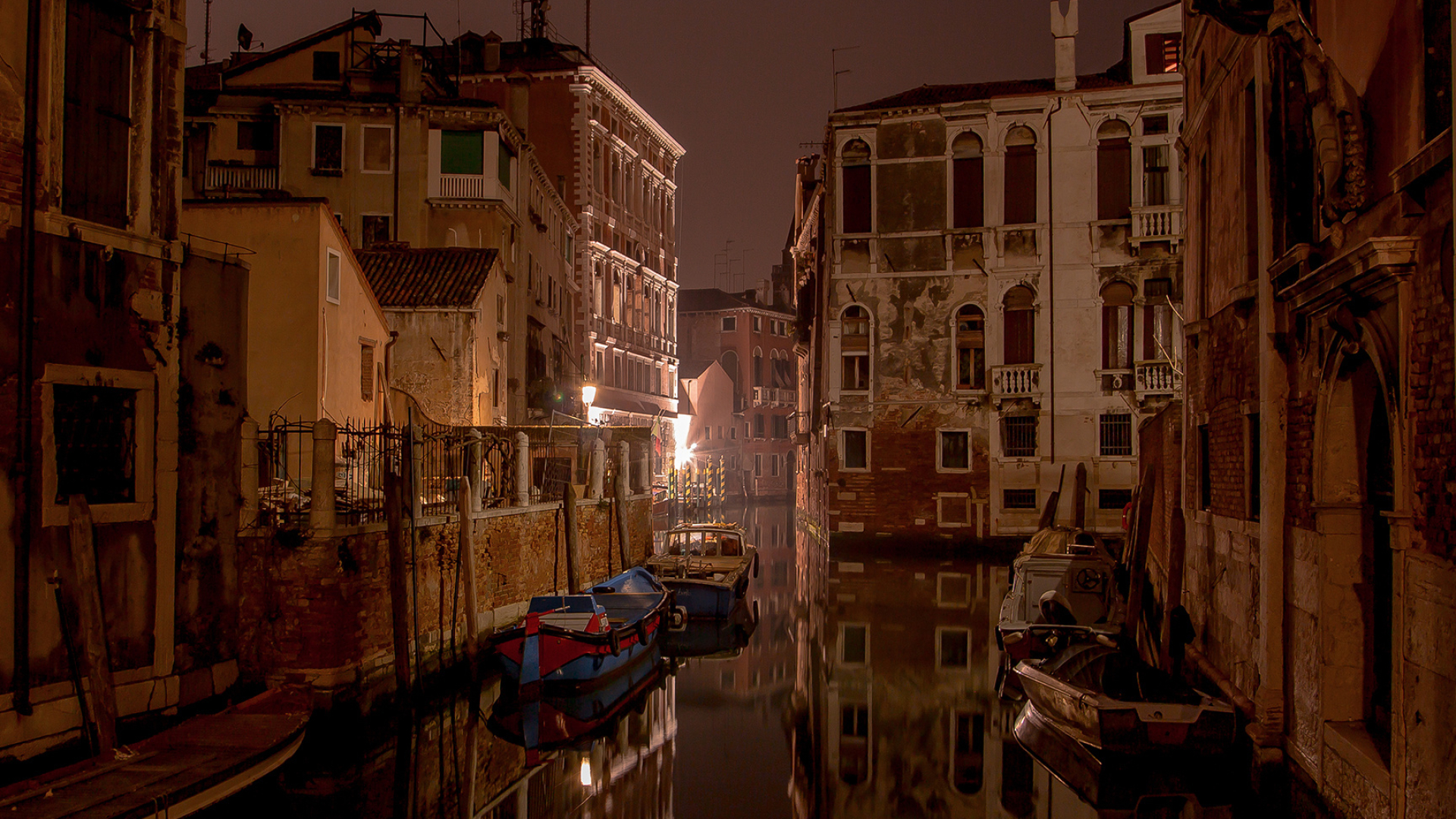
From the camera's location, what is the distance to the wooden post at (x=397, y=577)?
405 inches

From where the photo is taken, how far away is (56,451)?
309 inches

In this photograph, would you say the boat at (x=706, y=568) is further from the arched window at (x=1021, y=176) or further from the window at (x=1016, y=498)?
the arched window at (x=1021, y=176)

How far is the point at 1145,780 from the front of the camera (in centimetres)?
863

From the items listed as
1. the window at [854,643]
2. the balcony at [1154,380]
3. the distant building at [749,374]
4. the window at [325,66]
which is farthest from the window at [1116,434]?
the distant building at [749,374]

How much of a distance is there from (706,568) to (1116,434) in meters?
10.9

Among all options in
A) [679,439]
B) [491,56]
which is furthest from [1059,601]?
[679,439]

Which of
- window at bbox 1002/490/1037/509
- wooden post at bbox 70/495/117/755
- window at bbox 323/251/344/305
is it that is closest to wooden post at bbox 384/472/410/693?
wooden post at bbox 70/495/117/755

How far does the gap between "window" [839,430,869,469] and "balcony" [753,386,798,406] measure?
32305 millimetres

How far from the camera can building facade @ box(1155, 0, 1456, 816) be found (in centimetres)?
557

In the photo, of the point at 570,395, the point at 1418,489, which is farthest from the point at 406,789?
the point at 570,395

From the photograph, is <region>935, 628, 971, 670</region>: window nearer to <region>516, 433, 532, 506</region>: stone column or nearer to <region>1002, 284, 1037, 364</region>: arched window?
<region>516, 433, 532, 506</region>: stone column

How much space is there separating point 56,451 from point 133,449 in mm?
765

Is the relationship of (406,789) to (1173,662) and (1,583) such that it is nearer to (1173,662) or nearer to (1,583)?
(1,583)

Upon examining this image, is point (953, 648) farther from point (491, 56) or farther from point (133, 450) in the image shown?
point (491, 56)
